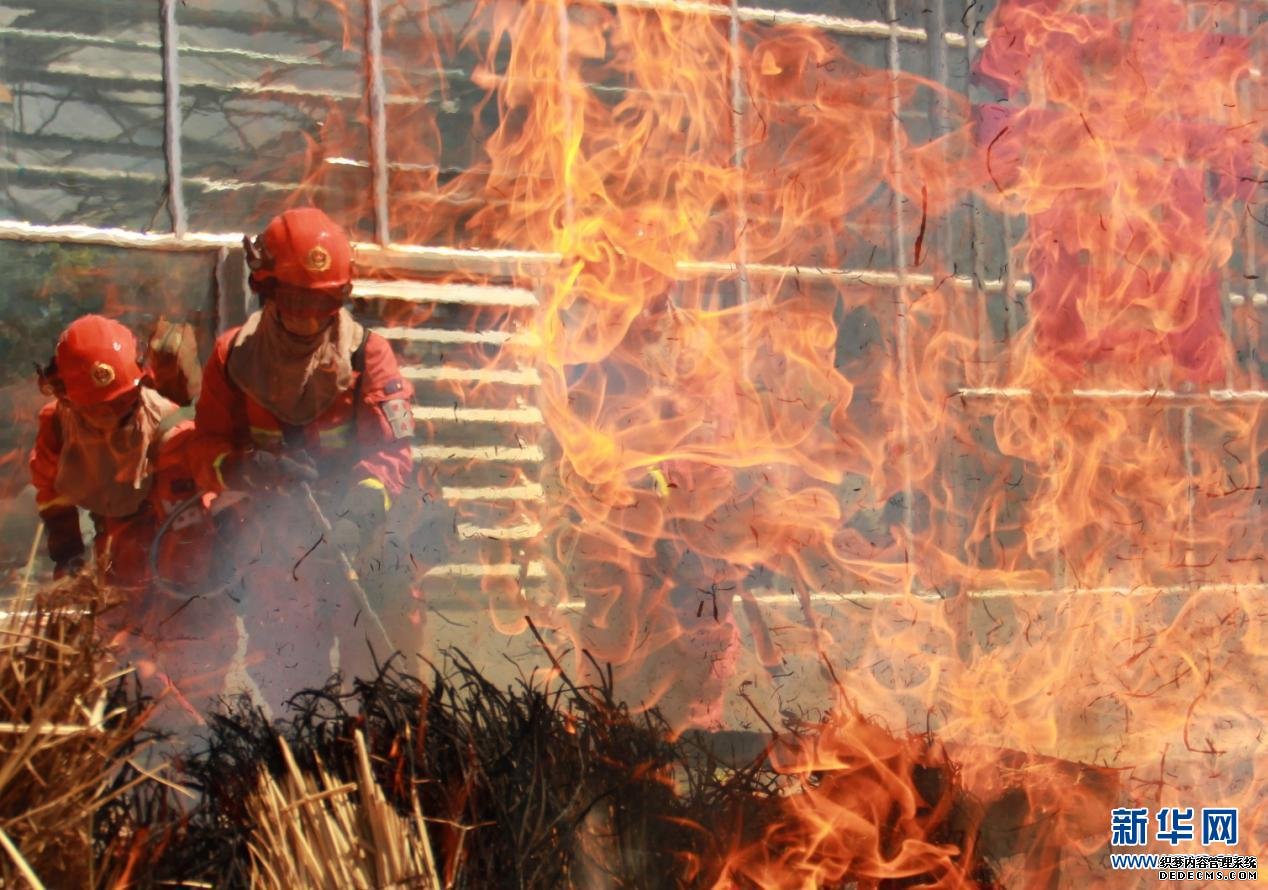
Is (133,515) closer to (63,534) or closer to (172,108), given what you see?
→ (63,534)

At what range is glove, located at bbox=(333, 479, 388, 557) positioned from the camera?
544 centimetres

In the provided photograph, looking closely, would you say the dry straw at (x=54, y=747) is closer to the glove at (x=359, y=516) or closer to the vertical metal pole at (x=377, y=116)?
the glove at (x=359, y=516)

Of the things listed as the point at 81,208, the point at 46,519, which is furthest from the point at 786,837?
the point at 81,208

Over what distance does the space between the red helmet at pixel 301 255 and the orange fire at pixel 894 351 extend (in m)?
1.54

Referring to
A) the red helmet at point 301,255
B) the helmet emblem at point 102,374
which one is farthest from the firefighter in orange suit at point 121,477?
the red helmet at point 301,255

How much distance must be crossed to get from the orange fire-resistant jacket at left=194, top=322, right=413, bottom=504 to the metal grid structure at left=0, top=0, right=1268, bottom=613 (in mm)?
1086

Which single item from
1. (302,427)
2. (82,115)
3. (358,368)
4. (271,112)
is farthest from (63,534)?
(271,112)

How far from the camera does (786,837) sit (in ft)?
12.4

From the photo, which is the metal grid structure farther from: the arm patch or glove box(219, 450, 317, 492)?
glove box(219, 450, 317, 492)

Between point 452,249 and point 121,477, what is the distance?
2.15 m

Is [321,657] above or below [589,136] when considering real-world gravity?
below

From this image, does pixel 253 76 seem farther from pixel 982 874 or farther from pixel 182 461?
pixel 982 874

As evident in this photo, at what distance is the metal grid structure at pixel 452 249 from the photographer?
6332 mm

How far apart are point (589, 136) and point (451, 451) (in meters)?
1.83
